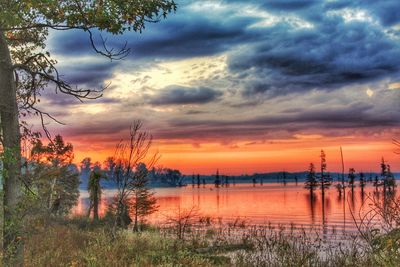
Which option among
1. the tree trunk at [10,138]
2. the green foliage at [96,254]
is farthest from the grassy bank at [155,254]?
the tree trunk at [10,138]

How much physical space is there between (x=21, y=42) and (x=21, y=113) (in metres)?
2.55

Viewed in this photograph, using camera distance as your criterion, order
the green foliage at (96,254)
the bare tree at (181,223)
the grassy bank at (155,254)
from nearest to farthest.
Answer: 1. the grassy bank at (155,254)
2. the green foliage at (96,254)
3. the bare tree at (181,223)

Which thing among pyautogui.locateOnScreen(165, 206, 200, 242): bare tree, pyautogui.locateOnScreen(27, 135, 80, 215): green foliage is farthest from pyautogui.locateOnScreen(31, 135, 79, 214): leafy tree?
pyautogui.locateOnScreen(165, 206, 200, 242): bare tree

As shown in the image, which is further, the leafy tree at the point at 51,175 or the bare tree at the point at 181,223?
the bare tree at the point at 181,223

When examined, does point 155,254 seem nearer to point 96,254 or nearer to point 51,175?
point 96,254

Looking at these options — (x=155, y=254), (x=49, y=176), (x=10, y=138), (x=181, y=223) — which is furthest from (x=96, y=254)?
(x=181, y=223)

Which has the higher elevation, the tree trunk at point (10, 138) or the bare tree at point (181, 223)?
the tree trunk at point (10, 138)

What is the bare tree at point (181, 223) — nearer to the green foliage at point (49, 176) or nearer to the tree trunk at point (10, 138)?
the green foliage at point (49, 176)

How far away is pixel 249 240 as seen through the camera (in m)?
34.9

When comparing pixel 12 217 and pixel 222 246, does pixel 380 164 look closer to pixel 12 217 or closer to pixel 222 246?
pixel 222 246

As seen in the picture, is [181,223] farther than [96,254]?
Yes

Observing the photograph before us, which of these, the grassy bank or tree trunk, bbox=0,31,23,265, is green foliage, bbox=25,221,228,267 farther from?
tree trunk, bbox=0,31,23,265

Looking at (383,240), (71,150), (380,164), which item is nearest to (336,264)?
(383,240)

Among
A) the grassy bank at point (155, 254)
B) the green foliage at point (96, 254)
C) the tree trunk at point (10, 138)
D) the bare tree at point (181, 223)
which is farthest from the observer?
the bare tree at point (181, 223)
